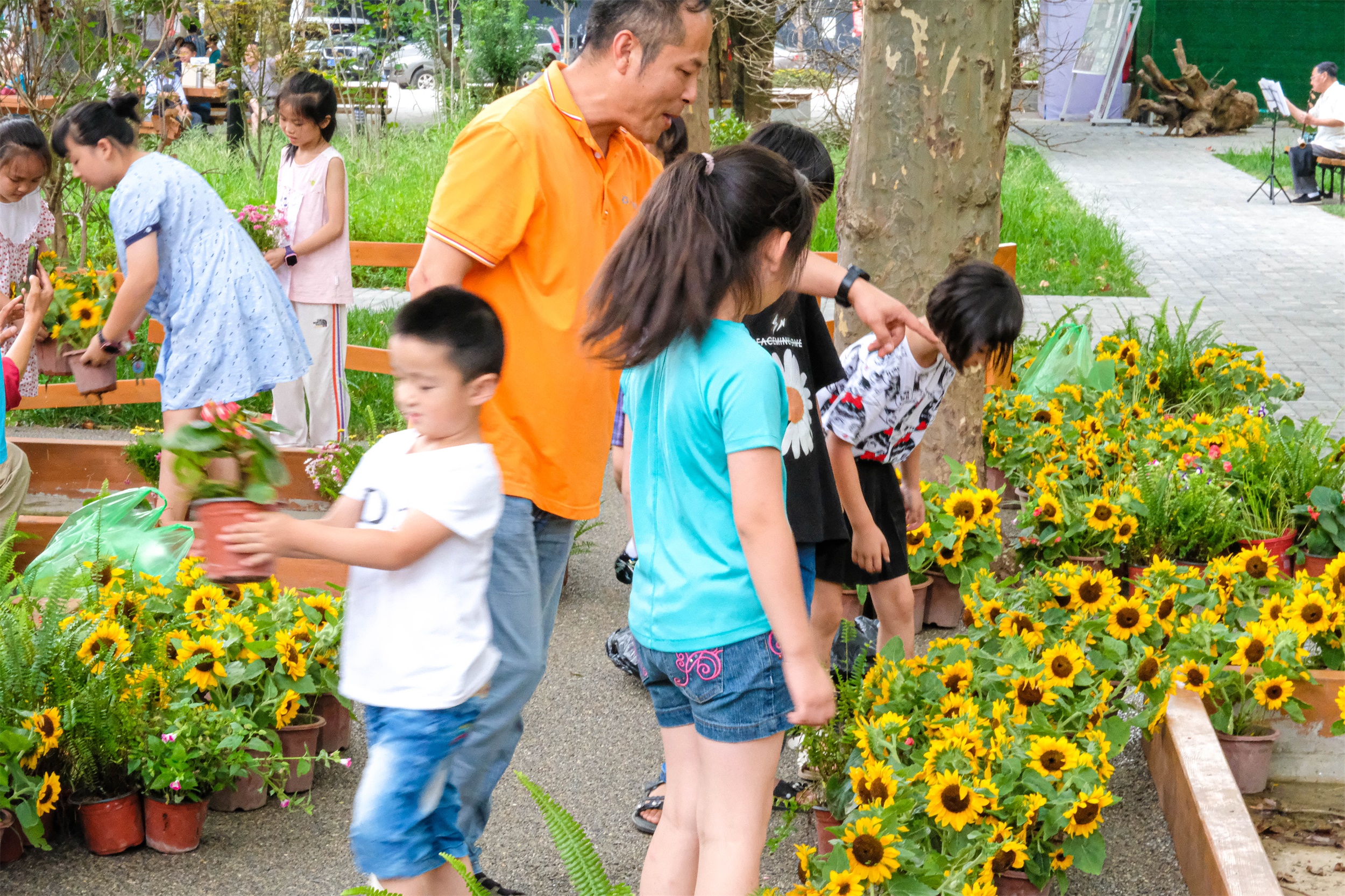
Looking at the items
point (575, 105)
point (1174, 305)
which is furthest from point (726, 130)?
point (575, 105)

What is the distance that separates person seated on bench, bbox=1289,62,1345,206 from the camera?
49.3 ft

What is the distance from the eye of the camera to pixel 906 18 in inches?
187

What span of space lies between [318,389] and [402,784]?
13.6 feet

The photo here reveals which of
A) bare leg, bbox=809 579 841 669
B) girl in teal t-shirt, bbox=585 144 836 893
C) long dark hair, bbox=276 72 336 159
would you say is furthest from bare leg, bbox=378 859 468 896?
long dark hair, bbox=276 72 336 159

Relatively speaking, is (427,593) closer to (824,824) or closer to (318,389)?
(824,824)

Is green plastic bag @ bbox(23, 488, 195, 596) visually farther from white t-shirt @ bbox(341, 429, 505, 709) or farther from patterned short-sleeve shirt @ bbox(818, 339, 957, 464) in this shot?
patterned short-sleeve shirt @ bbox(818, 339, 957, 464)

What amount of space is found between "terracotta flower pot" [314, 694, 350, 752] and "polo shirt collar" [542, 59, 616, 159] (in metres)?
1.78

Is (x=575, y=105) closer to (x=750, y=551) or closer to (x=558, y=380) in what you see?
(x=558, y=380)

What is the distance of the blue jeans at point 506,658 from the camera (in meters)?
2.45

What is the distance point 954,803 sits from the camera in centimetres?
266

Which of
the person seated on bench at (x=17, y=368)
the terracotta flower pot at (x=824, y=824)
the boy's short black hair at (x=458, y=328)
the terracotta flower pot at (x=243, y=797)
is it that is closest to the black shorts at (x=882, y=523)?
the terracotta flower pot at (x=824, y=824)

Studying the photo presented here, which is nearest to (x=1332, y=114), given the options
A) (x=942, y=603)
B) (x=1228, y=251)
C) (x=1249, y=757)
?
(x=1228, y=251)

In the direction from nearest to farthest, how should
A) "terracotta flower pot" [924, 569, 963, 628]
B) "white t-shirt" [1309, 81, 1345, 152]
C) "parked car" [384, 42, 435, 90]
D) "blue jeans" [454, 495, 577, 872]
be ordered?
"blue jeans" [454, 495, 577, 872] → "terracotta flower pot" [924, 569, 963, 628] → "white t-shirt" [1309, 81, 1345, 152] → "parked car" [384, 42, 435, 90]

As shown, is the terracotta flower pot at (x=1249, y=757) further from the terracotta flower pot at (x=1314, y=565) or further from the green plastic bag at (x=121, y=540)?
the green plastic bag at (x=121, y=540)
